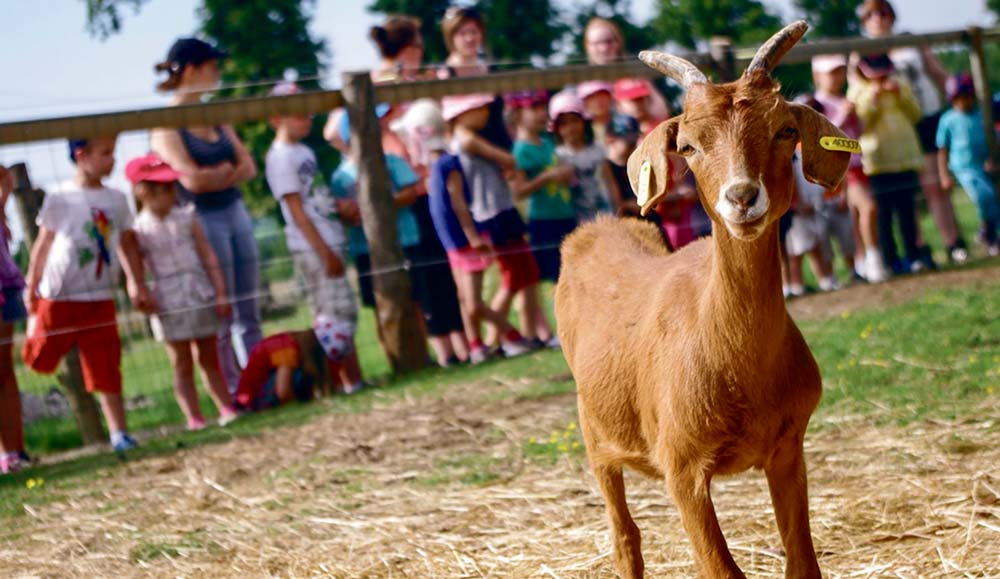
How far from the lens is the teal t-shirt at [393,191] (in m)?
10.4

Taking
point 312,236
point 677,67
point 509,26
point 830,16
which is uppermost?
point 509,26

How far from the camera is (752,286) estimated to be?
13.5ft

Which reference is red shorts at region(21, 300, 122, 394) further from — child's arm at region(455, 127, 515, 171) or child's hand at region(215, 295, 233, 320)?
child's arm at region(455, 127, 515, 171)

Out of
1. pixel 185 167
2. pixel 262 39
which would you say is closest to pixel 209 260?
pixel 185 167

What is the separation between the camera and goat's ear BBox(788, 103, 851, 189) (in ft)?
13.5

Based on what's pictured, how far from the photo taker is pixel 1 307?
339 inches

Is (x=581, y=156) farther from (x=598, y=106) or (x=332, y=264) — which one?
(x=332, y=264)

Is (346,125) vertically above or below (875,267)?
above

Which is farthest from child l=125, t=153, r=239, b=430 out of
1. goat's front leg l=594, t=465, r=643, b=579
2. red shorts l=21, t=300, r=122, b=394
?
goat's front leg l=594, t=465, r=643, b=579

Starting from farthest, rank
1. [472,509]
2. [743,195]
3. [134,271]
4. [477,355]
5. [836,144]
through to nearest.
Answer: [477,355] < [134,271] < [472,509] < [836,144] < [743,195]

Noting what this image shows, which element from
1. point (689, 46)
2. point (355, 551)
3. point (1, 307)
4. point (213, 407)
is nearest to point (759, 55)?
point (355, 551)

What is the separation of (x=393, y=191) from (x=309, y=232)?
2.55ft

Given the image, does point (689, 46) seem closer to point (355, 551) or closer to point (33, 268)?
point (33, 268)

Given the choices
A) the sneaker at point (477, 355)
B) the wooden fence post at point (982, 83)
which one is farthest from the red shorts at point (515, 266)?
the wooden fence post at point (982, 83)
